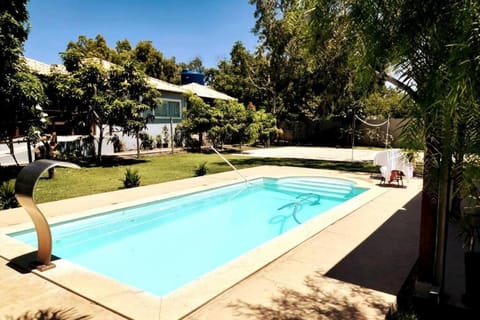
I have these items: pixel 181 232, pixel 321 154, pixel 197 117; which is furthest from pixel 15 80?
pixel 321 154

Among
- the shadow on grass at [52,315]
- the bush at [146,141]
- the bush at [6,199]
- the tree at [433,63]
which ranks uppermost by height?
the tree at [433,63]

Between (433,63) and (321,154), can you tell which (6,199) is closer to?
(433,63)

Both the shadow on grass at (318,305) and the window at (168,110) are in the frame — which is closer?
the shadow on grass at (318,305)

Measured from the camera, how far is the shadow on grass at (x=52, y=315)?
3.60 meters

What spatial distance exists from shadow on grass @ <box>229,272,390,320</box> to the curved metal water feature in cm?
299

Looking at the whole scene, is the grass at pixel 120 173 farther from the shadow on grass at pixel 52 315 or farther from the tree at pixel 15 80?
the shadow on grass at pixel 52 315

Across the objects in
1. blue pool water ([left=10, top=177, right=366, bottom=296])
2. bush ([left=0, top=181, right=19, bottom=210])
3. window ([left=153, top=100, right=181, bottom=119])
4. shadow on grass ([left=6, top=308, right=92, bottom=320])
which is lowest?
blue pool water ([left=10, top=177, right=366, bottom=296])

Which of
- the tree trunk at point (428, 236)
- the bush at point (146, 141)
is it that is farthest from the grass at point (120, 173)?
the tree trunk at point (428, 236)

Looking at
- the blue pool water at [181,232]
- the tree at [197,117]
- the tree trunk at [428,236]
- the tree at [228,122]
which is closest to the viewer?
the tree trunk at [428,236]

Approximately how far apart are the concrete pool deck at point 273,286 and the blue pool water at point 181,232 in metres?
1.22

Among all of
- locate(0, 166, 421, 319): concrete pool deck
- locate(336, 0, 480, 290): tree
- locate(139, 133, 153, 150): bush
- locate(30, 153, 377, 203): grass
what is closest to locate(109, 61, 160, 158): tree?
locate(139, 133, 153, 150): bush

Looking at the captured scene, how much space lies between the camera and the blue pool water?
642 centimetres

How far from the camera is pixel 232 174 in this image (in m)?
13.9

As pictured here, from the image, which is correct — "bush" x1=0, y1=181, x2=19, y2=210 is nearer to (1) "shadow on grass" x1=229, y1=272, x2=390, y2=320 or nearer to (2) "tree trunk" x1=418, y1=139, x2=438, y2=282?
(1) "shadow on grass" x1=229, y1=272, x2=390, y2=320
